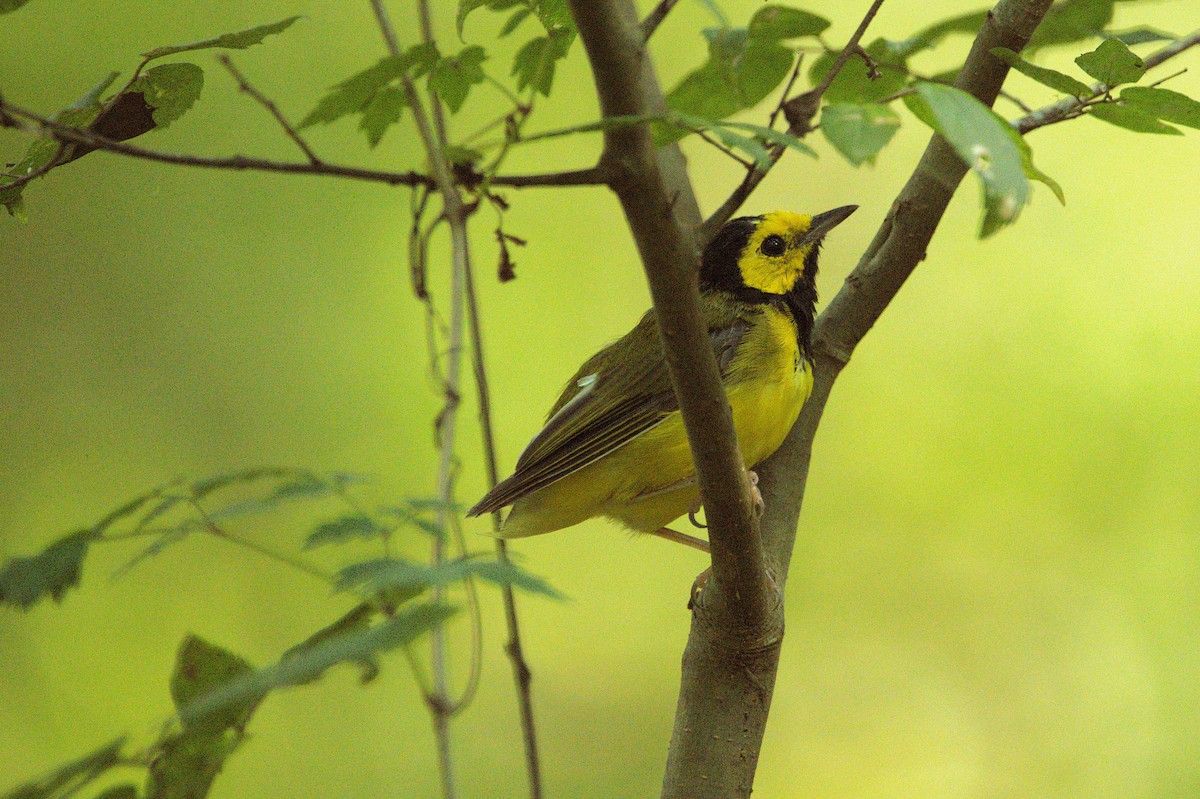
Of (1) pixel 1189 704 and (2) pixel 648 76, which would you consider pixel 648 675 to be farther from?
(2) pixel 648 76

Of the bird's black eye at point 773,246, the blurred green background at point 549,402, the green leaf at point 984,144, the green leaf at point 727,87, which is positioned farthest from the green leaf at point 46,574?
the blurred green background at point 549,402

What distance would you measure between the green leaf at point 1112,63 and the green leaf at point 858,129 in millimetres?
832

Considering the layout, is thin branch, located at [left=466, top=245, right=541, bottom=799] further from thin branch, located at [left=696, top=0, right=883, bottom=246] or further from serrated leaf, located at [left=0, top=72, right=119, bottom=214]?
serrated leaf, located at [left=0, top=72, right=119, bottom=214]

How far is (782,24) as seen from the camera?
174 cm

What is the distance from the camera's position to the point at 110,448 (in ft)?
18.8

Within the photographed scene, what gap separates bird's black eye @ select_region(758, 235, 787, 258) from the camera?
389 cm

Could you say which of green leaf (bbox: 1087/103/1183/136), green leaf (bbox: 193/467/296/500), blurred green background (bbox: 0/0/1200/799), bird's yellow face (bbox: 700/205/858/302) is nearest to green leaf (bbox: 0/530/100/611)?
green leaf (bbox: 193/467/296/500)

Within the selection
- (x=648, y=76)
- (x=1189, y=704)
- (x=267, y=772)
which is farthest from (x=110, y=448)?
(x=1189, y=704)

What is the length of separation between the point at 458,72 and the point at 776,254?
7.16 feet

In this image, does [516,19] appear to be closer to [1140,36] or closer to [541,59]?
[541,59]

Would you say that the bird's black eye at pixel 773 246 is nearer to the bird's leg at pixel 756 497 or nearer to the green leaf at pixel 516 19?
the bird's leg at pixel 756 497

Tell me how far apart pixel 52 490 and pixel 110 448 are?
0.37 meters

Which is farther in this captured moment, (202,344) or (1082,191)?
(202,344)

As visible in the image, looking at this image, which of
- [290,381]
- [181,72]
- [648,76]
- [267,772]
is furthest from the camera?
[290,381]
